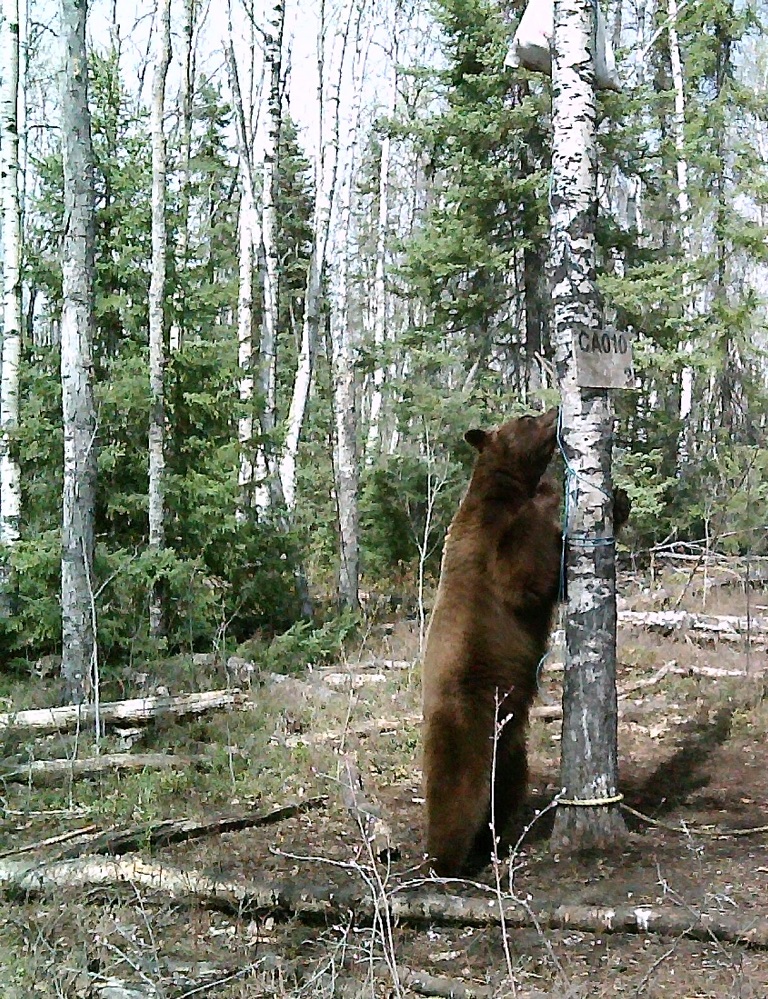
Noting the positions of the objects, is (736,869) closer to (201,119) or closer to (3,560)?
(3,560)

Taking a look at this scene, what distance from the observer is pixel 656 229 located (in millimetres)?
26094

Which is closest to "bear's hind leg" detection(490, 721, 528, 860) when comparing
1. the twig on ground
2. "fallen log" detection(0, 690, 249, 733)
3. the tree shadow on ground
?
the tree shadow on ground

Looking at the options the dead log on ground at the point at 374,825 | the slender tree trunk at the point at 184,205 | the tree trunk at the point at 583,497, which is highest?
the slender tree trunk at the point at 184,205

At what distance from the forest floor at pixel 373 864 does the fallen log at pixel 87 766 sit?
5.3 inches

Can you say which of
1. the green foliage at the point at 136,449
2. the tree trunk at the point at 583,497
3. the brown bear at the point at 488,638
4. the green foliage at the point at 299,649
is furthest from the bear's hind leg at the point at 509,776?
the green foliage at the point at 136,449

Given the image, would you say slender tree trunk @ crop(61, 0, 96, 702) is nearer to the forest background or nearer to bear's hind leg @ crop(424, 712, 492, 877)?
the forest background

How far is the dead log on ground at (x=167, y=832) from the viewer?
5672 millimetres

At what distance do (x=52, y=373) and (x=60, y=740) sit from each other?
17.1 feet

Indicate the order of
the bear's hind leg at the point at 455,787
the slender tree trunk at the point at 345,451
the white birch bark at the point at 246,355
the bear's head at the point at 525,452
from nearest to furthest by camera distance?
the bear's hind leg at the point at 455,787, the bear's head at the point at 525,452, the white birch bark at the point at 246,355, the slender tree trunk at the point at 345,451

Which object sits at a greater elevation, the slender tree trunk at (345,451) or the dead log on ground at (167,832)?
the slender tree trunk at (345,451)

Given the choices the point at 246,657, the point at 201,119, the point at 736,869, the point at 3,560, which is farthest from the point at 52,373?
the point at 201,119

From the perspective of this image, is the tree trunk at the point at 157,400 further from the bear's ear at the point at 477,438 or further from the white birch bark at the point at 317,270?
the bear's ear at the point at 477,438

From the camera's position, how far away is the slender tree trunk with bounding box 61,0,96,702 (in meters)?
8.96

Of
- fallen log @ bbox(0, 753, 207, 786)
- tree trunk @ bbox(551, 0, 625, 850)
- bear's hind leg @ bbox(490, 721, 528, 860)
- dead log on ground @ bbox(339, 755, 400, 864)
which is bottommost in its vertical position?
fallen log @ bbox(0, 753, 207, 786)
